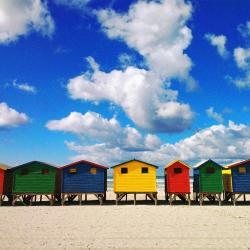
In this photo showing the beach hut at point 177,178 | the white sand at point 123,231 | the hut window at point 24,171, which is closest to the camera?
the white sand at point 123,231

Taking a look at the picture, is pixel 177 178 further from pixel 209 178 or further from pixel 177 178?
pixel 209 178

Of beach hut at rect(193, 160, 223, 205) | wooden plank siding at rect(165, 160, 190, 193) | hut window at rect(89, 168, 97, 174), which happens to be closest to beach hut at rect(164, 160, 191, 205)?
wooden plank siding at rect(165, 160, 190, 193)

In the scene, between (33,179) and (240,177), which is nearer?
(33,179)

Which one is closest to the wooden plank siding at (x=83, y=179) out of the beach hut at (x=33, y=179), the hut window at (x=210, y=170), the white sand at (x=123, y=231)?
the beach hut at (x=33, y=179)

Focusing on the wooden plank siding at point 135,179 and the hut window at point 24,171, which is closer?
the hut window at point 24,171

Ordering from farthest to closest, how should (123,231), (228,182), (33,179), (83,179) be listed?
(228,182) → (83,179) → (33,179) → (123,231)

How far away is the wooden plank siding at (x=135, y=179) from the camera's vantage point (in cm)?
2923

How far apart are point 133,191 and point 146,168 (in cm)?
233

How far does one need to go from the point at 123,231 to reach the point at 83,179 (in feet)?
46.1

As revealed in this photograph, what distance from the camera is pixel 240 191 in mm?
29141

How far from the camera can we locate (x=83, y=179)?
29.3m

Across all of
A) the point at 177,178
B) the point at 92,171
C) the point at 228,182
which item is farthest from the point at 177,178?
the point at 92,171

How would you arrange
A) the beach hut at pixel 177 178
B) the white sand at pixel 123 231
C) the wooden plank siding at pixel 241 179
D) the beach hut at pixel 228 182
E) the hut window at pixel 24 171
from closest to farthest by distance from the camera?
1. the white sand at pixel 123 231
2. the hut window at pixel 24 171
3. the wooden plank siding at pixel 241 179
4. the beach hut at pixel 177 178
5. the beach hut at pixel 228 182

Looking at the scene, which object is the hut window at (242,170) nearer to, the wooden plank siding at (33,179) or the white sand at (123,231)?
the white sand at (123,231)
